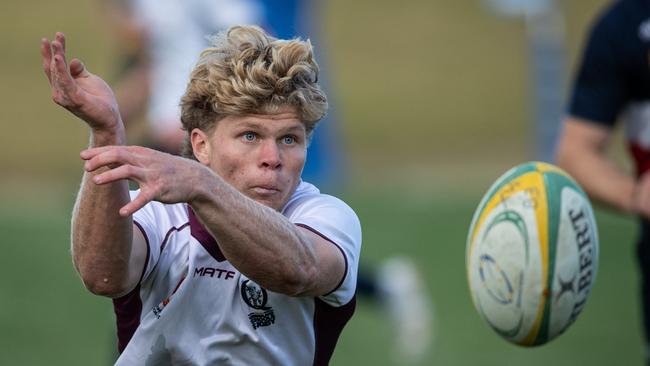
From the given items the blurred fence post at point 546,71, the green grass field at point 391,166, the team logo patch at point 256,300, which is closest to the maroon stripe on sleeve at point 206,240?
the team logo patch at point 256,300

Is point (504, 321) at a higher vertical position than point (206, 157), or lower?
lower

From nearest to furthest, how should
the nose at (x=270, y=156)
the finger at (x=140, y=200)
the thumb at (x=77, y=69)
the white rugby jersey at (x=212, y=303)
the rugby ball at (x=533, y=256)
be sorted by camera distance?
the finger at (x=140, y=200)
the thumb at (x=77, y=69)
the nose at (x=270, y=156)
the white rugby jersey at (x=212, y=303)
the rugby ball at (x=533, y=256)

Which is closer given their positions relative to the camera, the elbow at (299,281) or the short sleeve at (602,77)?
the elbow at (299,281)

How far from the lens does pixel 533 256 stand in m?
4.53

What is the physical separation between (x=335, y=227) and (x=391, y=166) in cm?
1553

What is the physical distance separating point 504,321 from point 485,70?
20703mm

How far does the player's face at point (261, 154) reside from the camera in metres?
3.67

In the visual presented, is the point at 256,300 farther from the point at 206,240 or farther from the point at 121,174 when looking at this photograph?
the point at 121,174

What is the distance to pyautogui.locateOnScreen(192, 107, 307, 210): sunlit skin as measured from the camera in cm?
367

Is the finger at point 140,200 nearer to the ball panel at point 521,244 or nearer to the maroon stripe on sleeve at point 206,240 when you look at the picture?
the maroon stripe on sleeve at point 206,240

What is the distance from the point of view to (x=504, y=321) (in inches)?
182

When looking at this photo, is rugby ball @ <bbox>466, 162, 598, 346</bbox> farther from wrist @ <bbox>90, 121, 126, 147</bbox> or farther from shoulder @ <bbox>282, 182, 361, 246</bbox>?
wrist @ <bbox>90, 121, 126, 147</bbox>

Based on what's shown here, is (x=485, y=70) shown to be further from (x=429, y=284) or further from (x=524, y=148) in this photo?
(x=429, y=284)

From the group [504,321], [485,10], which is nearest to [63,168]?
[485,10]
